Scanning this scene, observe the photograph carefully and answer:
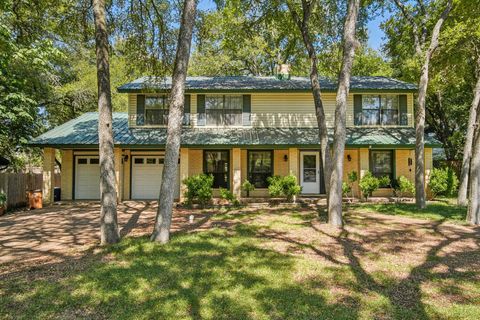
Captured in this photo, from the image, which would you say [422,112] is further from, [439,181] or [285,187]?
[285,187]

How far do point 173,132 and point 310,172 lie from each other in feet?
31.1

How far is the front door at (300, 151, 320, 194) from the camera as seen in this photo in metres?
15.4

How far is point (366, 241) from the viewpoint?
751cm

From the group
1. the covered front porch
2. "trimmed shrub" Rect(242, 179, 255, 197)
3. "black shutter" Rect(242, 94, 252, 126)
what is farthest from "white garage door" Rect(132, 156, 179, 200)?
"black shutter" Rect(242, 94, 252, 126)

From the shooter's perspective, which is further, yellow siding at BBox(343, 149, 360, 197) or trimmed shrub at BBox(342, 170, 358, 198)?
yellow siding at BBox(343, 149, 360, 197)

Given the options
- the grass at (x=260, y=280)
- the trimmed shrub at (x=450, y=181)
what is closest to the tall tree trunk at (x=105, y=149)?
the grass at (x=260, y=280)

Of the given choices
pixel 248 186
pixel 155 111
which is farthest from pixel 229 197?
pixel 155 111

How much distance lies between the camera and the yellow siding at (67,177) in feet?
49.5

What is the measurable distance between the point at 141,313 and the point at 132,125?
12.6 metres

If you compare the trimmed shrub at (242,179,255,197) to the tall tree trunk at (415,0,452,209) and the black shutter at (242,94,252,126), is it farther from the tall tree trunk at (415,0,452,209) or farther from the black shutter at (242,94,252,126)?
the tall tree trunk at (415,0,452,209)

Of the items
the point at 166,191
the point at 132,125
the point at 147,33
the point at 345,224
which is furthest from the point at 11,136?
the point at 345,224

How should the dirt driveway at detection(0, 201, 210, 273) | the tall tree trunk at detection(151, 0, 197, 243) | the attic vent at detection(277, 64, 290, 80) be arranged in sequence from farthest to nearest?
1. the attic vent at detection(277, 64, 290, 80)
2. the tall tree trunk at detection(151, 0, 197, 243)
3. the dirt driveway at detection(0, 201, 210, 273)

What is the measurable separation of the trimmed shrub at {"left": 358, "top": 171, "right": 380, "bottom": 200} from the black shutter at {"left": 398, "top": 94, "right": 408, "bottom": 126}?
348 centimetres

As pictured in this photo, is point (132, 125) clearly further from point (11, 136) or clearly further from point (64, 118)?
point (64, 118)
